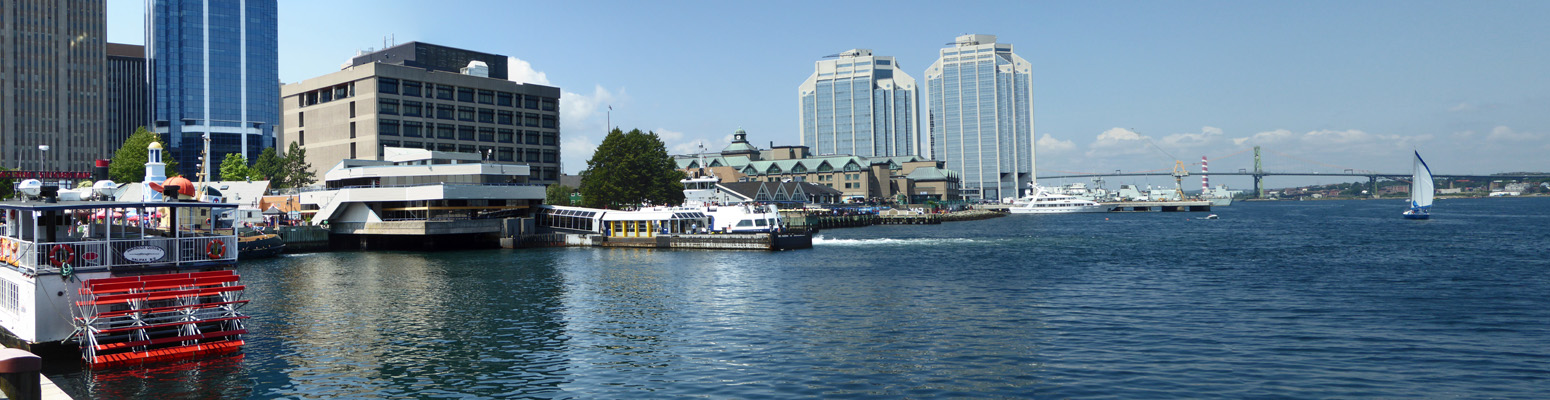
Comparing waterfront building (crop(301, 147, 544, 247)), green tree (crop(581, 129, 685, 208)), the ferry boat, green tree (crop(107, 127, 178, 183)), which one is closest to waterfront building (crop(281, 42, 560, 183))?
green tree (crop(581, 129, 685, 208))

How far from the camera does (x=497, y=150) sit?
159625 millimetres

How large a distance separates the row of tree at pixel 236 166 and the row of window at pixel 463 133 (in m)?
12.8

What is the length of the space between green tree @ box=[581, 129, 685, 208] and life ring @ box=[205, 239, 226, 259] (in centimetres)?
9458

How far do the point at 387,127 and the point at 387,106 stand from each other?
3.24 meters

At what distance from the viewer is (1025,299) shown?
4653cm

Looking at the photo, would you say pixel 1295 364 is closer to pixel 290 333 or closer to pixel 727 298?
pixel 727 298

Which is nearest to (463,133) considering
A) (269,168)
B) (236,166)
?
(269,168)

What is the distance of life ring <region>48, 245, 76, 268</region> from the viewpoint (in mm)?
27781

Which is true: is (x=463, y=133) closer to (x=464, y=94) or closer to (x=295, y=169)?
(x=464, y=94)

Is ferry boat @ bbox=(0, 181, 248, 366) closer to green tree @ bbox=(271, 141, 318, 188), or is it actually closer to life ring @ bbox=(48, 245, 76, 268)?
life ring @ bbox=(48, 245, 76, 268)

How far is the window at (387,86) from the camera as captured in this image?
142 meters

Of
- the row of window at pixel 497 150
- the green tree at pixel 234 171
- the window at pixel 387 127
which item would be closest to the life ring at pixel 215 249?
the green tree at pixel 234 171

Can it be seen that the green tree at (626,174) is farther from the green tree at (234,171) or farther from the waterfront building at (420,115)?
the green tree at (234,171)

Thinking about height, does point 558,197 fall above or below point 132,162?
below
